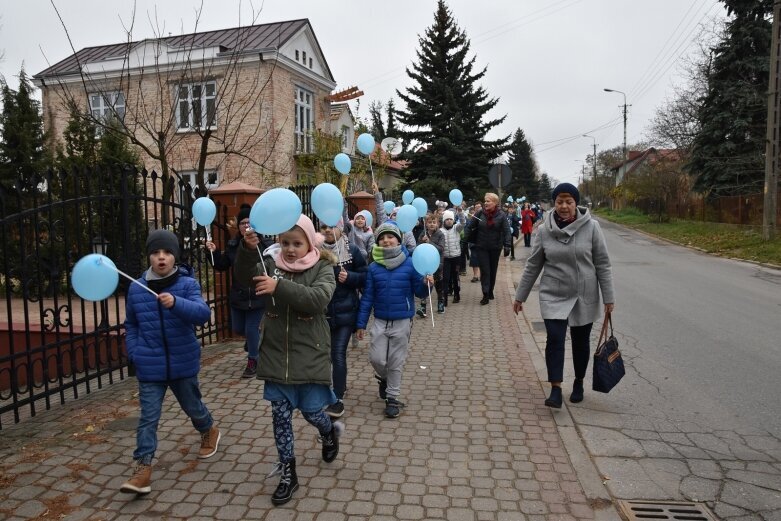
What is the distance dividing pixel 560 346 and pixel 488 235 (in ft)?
17.9

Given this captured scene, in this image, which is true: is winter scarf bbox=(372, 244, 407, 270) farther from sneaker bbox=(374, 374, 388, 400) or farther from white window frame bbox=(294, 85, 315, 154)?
white window frame bbox=(294, 85, 315, 154)

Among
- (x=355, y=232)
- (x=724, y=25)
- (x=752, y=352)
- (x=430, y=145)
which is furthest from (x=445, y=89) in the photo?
(x=752, y=352)

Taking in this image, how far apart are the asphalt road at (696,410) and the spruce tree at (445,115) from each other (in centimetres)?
1821

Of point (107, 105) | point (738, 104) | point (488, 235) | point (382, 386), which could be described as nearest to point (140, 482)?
point (382, 386)

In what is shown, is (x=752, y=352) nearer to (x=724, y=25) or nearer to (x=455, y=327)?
(x=455, y=327)

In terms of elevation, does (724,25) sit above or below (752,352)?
above

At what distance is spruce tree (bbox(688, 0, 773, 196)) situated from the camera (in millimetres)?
26406

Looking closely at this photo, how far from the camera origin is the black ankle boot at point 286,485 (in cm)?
325

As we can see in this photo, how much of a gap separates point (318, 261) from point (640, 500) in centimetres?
239

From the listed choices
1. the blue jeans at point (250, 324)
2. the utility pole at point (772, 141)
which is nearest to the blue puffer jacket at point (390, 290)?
the blue jeans at point (250, 324)

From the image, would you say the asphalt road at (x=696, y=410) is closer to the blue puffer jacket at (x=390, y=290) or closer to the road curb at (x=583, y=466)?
the road curb at (x=583, y=466)

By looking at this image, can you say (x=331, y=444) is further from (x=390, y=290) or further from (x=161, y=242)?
(x=161, y=242)

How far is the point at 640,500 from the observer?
331 centimetres

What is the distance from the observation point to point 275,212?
10.4ft
